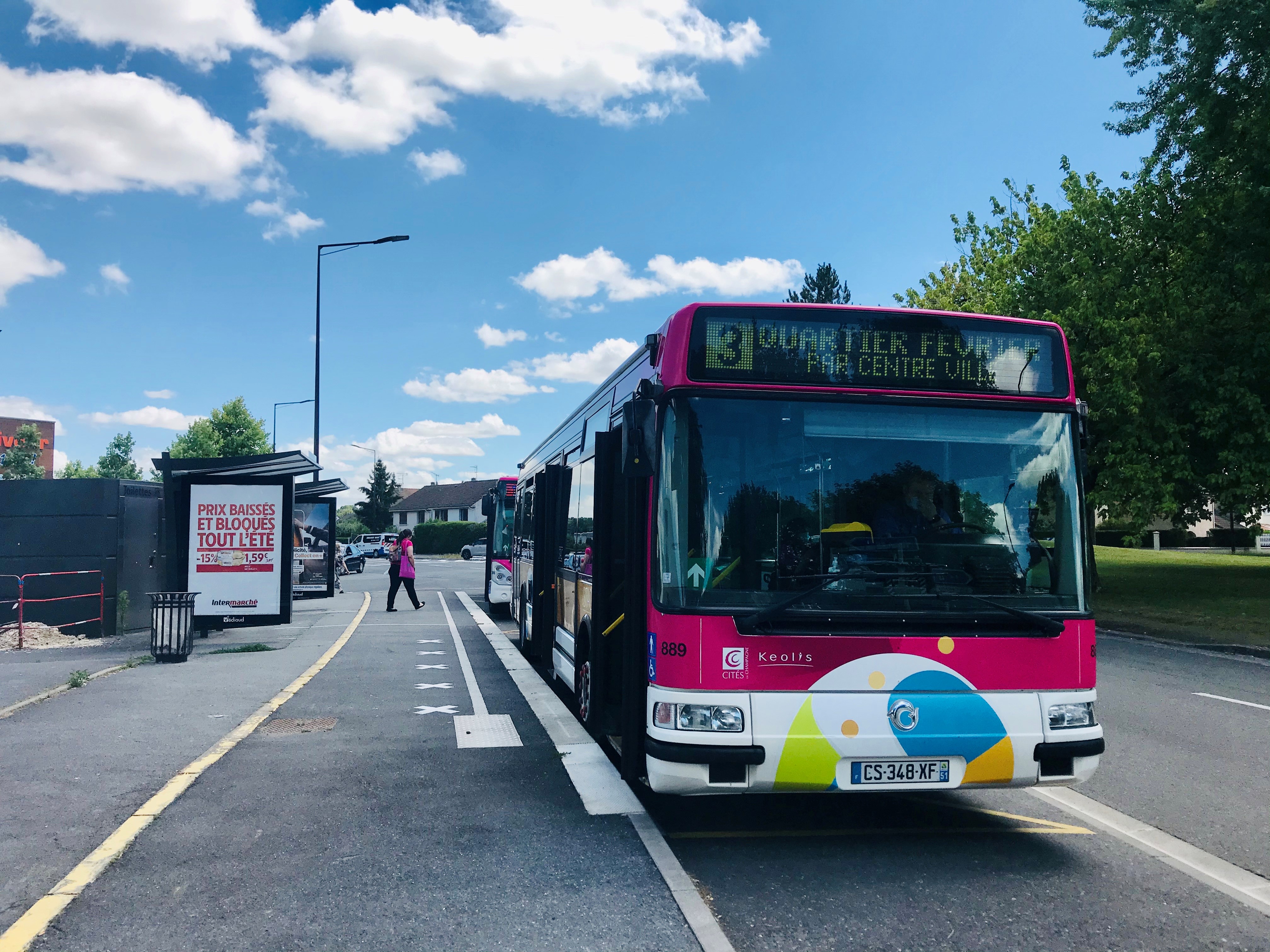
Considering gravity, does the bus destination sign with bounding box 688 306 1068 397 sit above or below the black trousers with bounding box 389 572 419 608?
above

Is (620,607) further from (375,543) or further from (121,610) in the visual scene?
(375,543)

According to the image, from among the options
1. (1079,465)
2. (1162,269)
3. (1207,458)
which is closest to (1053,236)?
(1162,269)

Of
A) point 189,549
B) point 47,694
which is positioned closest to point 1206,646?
point 189,549

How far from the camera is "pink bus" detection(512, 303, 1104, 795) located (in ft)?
16.8

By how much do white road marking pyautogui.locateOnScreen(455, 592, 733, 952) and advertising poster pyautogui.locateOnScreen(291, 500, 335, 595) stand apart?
12.7 m

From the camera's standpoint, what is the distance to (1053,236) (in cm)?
2475

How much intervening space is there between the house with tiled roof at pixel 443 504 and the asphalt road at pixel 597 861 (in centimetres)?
11048

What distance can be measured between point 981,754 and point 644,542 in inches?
78.0

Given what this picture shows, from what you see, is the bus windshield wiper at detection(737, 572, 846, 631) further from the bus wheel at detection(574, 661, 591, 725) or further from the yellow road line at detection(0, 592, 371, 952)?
the yellow road line at detection(0, 592, 371, 952)

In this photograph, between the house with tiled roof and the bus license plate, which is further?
the house with tiled roof

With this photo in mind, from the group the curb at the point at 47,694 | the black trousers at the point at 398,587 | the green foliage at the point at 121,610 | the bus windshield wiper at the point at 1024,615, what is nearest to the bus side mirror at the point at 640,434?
the bus windshield wiper at the point at 1024,615

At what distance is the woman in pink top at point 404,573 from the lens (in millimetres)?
22375

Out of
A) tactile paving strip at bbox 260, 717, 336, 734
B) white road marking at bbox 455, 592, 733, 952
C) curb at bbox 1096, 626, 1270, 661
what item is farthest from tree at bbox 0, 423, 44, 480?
tactile paving strip at bbox 260, 717, 336, 734

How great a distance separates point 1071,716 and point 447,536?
290ft
